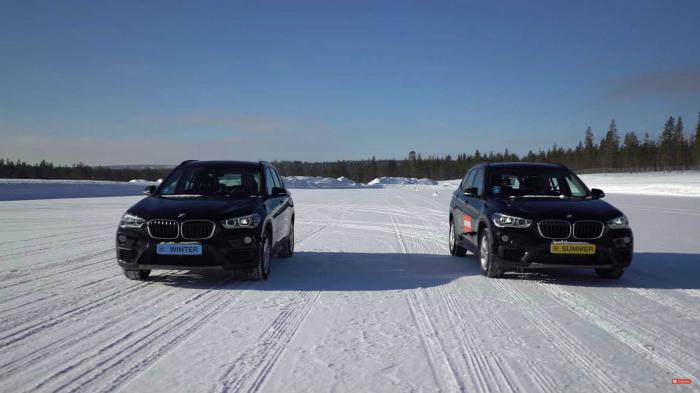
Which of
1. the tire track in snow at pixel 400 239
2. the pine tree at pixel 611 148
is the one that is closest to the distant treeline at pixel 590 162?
the pine tree at pixel 611 148

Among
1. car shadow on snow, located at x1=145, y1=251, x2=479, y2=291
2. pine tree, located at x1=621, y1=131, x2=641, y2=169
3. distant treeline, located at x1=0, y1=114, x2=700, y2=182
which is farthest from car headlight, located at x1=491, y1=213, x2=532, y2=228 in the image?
pine tree, located at x1=621, y1=131, x2=641, y2=169

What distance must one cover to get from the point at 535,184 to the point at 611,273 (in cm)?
182

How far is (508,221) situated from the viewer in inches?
270

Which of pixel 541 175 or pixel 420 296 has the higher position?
pixel 541 175

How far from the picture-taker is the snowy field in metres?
3.51

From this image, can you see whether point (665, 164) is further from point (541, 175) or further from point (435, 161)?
point (541, 175)

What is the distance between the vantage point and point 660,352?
4.07 metres

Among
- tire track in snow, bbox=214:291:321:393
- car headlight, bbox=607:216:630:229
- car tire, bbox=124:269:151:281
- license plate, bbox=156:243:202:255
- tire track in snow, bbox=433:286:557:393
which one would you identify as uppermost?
car headlight, bbox=607:216:630:229

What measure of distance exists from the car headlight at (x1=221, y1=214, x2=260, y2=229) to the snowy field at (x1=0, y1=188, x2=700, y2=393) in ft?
2.57

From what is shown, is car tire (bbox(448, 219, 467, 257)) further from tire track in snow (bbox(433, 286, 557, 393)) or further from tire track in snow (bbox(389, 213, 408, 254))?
tire track in snow (bbox(433, 286, 557, 393))

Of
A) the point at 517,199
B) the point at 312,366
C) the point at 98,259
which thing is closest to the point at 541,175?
the point at 517,199

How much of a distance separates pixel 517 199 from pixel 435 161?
189 m

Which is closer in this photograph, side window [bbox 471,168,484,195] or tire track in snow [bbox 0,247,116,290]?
tire track in snow [bbox 0,247,116,290]

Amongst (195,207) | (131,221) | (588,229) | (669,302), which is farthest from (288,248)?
(669,302)
